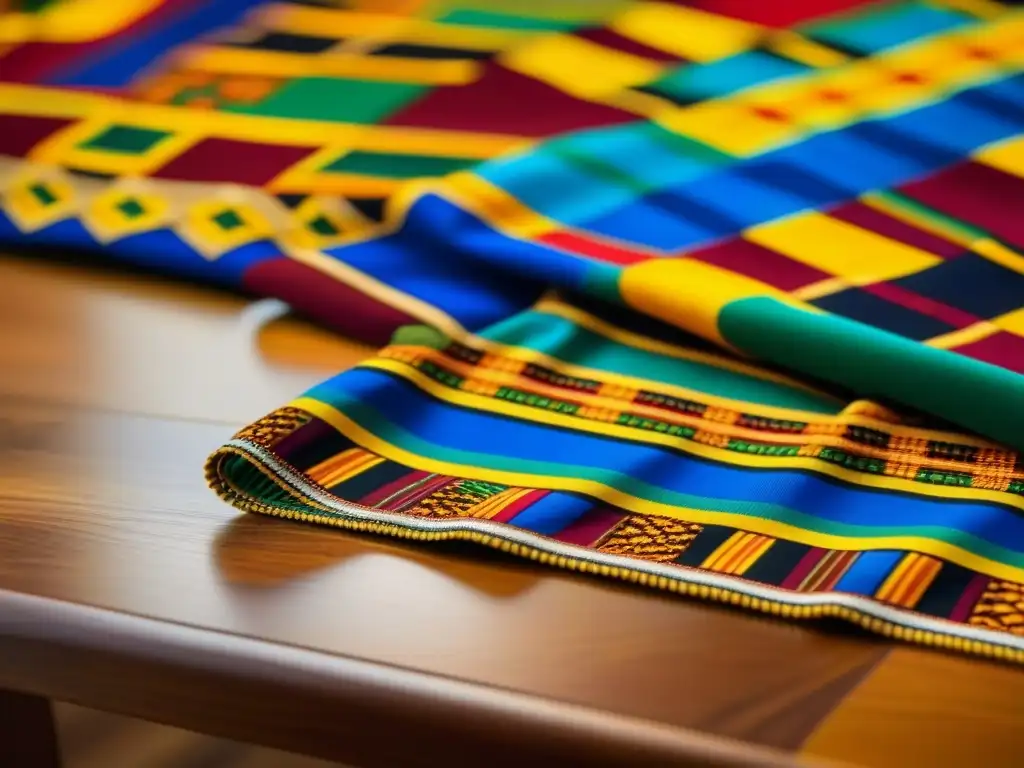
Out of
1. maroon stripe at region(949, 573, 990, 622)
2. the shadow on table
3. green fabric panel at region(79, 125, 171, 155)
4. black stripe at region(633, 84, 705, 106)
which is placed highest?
black stripe at region(633, 84, 705, 106)

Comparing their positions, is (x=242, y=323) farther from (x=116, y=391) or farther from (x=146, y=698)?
(x=146, y=698)

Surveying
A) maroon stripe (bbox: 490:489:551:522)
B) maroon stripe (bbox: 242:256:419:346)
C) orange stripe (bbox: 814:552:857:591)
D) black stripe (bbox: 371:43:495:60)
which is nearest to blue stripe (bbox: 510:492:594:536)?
maroon stripe (bbox: 490:489:551:522)

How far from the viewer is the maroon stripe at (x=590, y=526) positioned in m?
0.56

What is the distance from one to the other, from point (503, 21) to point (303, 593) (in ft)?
2.61

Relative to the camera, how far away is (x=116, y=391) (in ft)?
2.38

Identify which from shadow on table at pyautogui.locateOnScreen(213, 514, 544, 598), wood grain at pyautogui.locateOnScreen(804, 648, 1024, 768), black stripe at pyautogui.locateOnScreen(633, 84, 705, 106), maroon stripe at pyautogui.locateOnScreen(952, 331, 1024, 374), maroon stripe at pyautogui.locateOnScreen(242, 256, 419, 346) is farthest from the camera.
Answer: black stripe at pyautogui.locateOnScreen(633, 84, 705, 106)

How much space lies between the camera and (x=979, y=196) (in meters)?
0.86

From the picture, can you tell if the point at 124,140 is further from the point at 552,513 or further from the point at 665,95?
the point at 552,513

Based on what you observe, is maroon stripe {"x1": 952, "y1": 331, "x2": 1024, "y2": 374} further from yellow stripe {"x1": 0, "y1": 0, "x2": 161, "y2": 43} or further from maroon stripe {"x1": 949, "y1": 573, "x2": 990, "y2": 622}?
yellow stripe {"x1": 0, "y1": 0, "x2": 161, "y2": 43}

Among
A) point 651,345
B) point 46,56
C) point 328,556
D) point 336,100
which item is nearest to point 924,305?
point 651,345

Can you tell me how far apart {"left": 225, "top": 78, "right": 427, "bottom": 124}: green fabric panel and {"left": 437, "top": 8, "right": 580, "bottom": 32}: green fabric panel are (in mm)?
171

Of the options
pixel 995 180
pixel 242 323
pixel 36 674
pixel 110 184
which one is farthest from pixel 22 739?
pixel 995 180

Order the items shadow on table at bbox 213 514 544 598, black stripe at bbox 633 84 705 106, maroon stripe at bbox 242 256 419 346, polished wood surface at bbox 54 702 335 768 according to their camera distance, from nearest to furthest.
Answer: shadow on table at bbox 213 514 544 598 < maroon stripe at bbox 242 256 419 346 < polished wood surface at bbox 54 702 335 768 < black stripe at bbox 633 84 705 106

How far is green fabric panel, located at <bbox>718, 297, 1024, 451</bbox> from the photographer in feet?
1.97
